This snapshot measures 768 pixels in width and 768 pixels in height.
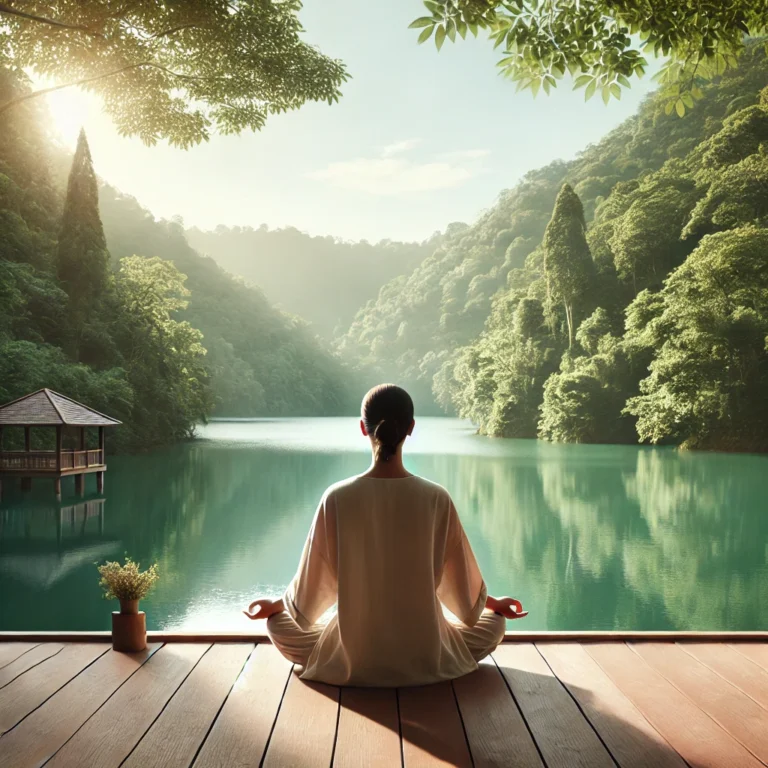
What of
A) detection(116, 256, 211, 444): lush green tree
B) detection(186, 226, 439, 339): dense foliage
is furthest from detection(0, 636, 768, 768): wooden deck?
detection(186, 226, 439, 339): dense foliage

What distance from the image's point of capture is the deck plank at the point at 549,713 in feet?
5.59

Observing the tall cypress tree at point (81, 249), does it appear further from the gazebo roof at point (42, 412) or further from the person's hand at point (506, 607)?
the person's hand at point (506, 607)

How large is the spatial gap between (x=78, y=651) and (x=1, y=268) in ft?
53.5

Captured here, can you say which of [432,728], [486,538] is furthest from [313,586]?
[486,538]

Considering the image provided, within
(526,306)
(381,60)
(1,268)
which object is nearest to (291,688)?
(1,268)

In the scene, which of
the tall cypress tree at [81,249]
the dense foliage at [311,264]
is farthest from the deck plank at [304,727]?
the dense foliage at [311,264]

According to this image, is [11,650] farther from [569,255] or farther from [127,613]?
[569,255]

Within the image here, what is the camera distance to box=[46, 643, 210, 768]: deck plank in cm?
168

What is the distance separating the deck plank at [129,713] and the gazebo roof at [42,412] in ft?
33.0

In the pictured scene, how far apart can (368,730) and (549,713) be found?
1.57ft

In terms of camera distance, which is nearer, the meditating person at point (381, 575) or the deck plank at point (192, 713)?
the deck plank at point (192, 713)

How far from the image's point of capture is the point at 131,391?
18.6 m

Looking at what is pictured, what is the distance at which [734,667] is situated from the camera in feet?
7.46

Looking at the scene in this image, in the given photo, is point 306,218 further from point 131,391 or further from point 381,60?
point 131,391
